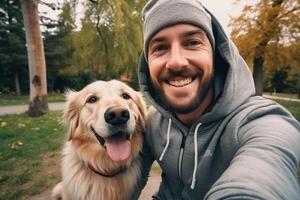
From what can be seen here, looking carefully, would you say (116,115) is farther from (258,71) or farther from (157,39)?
(258,71)

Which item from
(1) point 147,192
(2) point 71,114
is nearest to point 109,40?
(1) point 147,192

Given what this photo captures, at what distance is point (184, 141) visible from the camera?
216 cm

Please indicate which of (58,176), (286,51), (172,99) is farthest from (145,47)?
(286,51)

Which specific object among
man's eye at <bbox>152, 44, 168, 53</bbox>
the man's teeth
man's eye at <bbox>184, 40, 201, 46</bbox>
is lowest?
the man's teeth

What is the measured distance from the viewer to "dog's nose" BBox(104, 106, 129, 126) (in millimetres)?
2951

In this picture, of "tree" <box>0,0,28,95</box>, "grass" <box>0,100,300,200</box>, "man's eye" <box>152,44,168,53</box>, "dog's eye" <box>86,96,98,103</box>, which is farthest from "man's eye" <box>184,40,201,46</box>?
"tree" <box>0,0,28,95</box>

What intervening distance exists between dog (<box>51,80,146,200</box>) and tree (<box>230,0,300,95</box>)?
13.4 meters

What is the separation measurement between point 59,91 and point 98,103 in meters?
33.2

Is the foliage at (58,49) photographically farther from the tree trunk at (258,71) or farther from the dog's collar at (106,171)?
the dog's collar at (106,171)

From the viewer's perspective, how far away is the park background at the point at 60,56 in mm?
5969

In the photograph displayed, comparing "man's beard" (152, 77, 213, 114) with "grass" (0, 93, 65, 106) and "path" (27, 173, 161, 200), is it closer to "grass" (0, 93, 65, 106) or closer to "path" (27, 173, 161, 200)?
"path" (27, 173, 161, 200)

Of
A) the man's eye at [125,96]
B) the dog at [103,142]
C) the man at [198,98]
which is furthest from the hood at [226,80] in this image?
the man's eye at [125,96]

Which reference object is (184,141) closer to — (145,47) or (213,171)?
(213,171)

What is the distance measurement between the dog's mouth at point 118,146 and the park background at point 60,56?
5.98 ft
